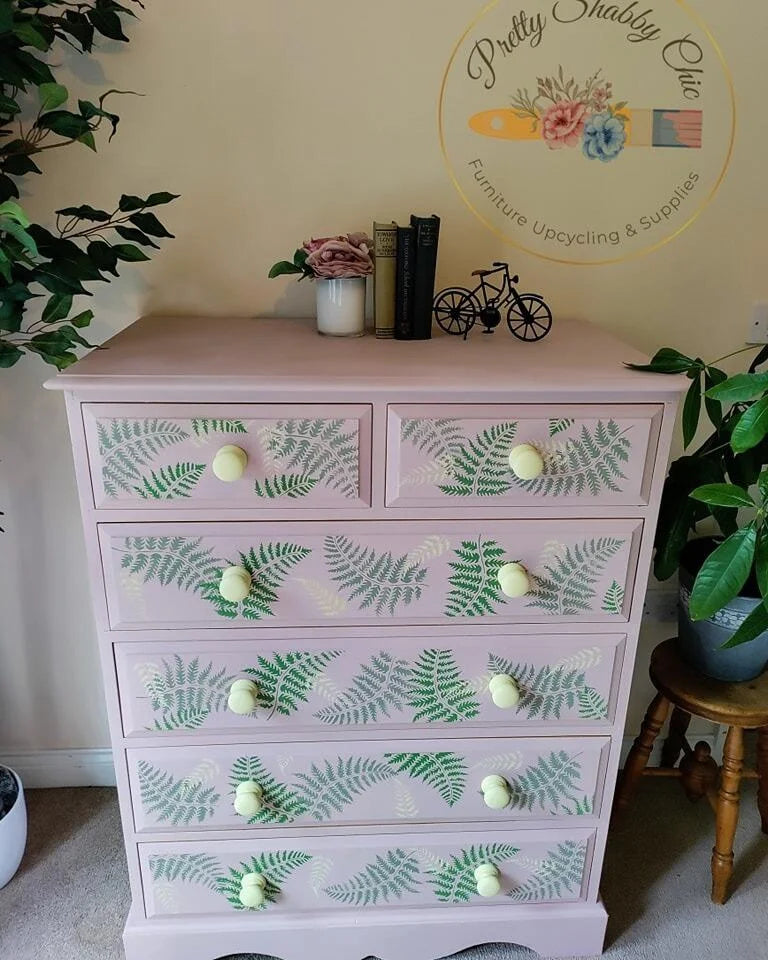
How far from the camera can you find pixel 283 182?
149 cm

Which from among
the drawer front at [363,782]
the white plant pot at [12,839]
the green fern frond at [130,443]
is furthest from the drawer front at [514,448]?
the white plant pot at [12,839]

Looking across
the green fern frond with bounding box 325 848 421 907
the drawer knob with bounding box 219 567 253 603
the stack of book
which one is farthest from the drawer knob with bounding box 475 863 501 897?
the stack of book

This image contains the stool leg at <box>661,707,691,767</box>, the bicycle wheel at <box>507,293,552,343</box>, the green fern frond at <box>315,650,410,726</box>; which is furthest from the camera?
the stool leg at <box>661,707,691,767</box>

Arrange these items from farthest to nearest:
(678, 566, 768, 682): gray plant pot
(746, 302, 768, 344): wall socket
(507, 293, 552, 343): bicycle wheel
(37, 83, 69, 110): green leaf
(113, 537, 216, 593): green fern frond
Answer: (746, 302, 768, 344): wall socket, (678, 566, 768, 682): gray plant pot, (507, 293, 552, 343): bicycle wheel, (113, 537, 216, 593): green fern frond, (37, 83, 69, 110): green leaf

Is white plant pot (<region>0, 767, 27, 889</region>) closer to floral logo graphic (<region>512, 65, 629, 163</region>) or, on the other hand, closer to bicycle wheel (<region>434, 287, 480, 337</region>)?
bicycle wheel (<region>434, 287, 480, 337</region>)

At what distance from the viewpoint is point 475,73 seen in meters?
1.44

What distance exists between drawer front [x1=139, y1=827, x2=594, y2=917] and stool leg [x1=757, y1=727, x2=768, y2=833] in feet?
1.70

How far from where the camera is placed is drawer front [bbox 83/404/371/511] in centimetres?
112

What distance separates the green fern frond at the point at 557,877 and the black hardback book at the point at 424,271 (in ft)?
3.28

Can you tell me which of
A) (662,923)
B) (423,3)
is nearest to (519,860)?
(662,923)

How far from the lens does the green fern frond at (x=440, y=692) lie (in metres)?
1.29

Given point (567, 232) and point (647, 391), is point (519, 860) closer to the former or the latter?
point (647, 391)

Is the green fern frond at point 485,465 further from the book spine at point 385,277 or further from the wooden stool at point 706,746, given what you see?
the wooden stool at point 706,746

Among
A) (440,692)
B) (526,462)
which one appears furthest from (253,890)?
(526,462)
